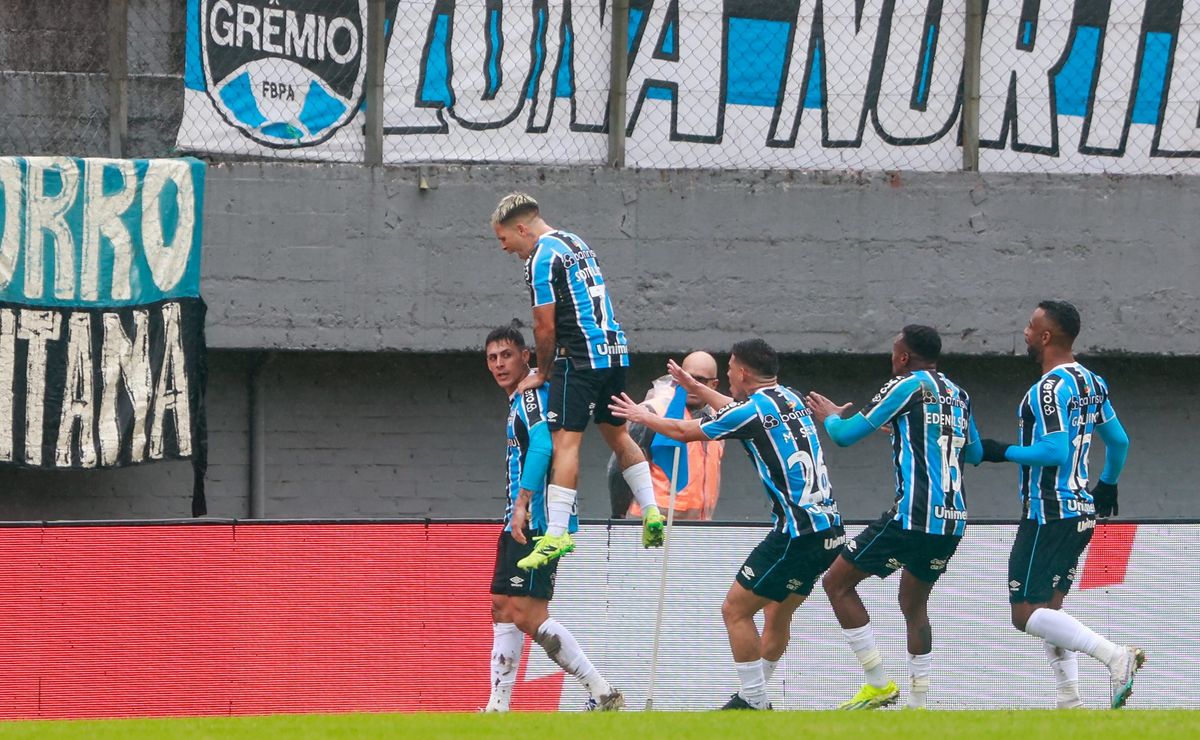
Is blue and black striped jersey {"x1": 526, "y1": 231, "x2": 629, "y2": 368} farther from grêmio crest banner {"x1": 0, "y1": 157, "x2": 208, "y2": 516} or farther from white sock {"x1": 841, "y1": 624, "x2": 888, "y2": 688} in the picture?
grêmio crest banner {"x1": 0, "y1": 157, "x2": 208, "y2": 516}

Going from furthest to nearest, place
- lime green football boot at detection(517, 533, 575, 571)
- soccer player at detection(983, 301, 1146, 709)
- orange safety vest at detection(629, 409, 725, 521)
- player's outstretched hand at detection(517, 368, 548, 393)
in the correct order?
1. orange safety vest at detection(629, 409, 725, 521)
2. soccer player at detection(983, 301, 1146, 709)
3. player's outstretched hand at detection(517, 368, 548, 393)
4. lime green football boot at detection(517, 533, 575, 571)

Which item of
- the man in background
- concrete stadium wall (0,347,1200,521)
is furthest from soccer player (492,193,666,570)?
concrete stadium wall (0,347,1200,521)

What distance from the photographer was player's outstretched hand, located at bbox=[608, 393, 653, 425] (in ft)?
25.7

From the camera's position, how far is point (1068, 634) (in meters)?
8.38

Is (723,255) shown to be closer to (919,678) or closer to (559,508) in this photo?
(919,678)

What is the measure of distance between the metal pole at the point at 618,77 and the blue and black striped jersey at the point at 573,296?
432 centimetres

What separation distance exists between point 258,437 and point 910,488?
18.4 feet

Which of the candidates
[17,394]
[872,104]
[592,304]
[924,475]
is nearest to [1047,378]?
[924,475]

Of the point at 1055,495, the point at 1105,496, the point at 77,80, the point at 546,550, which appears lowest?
the point at 546,550

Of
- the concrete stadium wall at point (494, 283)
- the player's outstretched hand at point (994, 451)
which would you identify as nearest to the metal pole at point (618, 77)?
the concrete stadium wall at point (494, 283)

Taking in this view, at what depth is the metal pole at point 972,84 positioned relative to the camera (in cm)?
1245

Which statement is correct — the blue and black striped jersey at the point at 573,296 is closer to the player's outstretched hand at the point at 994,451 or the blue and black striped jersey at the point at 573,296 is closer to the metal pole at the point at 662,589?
the metal pole at the point at 662,589

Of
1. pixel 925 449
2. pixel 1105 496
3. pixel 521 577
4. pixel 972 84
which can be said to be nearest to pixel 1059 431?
pixel 925 449

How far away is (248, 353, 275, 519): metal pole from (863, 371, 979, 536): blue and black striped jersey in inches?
213
